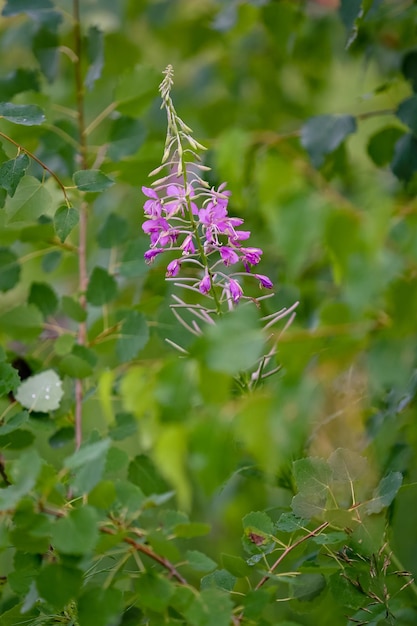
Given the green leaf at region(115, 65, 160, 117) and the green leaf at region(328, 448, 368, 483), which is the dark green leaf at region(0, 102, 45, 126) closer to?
the green leaf at region(115, 65, 160, 117)

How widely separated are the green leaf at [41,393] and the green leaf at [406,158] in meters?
0.50

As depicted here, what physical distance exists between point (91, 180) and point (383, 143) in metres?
0.51

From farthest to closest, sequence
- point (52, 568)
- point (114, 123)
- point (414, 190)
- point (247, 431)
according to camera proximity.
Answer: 1. point (414, 190)
2. point (114, 123)
3. point (52, 568)
4. point (247, 431)

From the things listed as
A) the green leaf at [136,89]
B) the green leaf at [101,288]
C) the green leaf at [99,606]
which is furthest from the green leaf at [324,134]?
the green leaf at [99,606]

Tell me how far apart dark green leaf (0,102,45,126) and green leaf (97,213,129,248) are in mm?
249

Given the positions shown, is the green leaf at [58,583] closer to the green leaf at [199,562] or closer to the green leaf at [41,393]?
the green leaf at [199,562]

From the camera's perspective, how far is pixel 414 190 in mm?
1099

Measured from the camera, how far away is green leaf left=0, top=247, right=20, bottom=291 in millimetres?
963

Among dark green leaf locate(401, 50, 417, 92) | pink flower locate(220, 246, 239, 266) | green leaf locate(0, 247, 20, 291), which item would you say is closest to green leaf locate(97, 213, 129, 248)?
green leaf locate(0, 247, 20, 291)

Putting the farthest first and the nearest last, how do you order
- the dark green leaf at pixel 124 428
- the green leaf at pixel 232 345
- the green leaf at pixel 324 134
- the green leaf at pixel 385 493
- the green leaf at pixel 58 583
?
1. the green leaf at pixel 324 134
2. the dark green leaf at pixel 124 428
3. the green leaf at pixel 385 493
4. the green leaf at pixel 58 583
5. the green leaf at pixel 232 345

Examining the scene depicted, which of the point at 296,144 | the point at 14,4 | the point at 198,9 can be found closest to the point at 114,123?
the point at 14,4

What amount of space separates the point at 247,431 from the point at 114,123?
626 millimetres

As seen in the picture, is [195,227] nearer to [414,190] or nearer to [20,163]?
[20,163]

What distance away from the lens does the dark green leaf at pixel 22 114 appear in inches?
28.4
